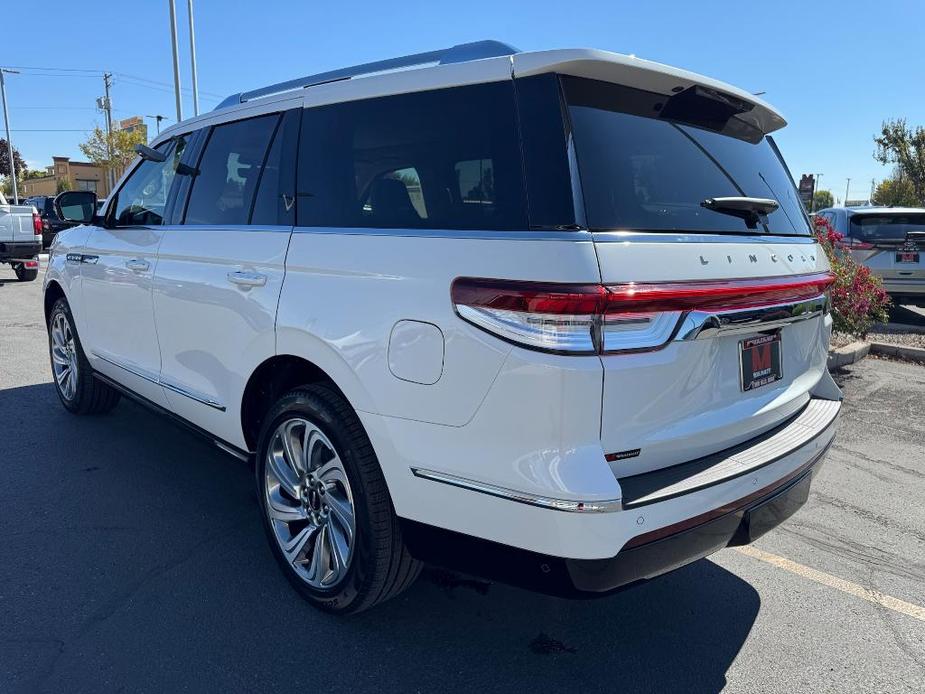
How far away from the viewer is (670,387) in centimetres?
211

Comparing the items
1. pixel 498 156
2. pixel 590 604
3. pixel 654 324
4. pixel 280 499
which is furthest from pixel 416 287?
pixel 590 604

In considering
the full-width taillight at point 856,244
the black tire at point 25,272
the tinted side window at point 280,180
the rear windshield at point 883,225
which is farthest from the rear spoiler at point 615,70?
the black tire at point 25,272

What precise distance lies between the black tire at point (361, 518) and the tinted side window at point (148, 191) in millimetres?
1858

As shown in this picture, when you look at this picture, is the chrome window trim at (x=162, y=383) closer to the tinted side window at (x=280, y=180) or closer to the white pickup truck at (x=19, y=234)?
the tinted side window at (x=280, y=180)

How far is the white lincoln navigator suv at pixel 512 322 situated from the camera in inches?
79.0

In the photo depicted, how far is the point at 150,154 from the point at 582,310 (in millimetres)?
3268

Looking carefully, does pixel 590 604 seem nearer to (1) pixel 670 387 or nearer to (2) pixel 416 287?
(1) pixel 670 387

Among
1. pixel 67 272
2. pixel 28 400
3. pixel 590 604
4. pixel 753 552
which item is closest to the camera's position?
pixel 590 604

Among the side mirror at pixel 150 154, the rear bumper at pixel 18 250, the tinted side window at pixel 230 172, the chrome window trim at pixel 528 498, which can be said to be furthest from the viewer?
the rear bumper at pixel 18 250

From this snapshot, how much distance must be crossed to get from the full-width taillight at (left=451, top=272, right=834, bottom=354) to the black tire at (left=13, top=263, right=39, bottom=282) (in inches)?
625

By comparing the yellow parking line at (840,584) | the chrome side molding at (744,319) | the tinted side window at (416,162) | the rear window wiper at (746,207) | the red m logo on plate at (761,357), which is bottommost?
the yellow parking line at (840,584)

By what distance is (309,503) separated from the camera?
2.91 metres

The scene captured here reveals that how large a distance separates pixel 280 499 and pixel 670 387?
177 cm

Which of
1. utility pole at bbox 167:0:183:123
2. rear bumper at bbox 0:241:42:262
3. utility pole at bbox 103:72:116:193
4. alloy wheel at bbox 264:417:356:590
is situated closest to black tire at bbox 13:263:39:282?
rear bumper at bbox 0:241:42:262
